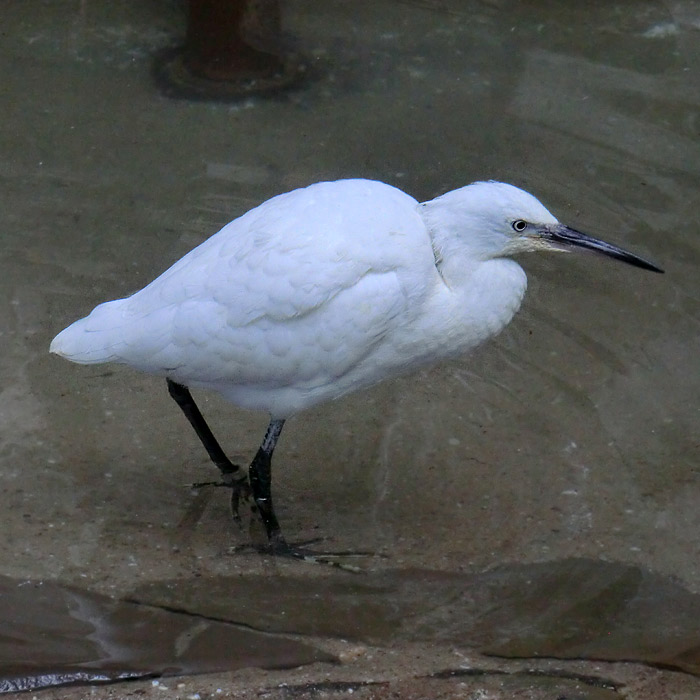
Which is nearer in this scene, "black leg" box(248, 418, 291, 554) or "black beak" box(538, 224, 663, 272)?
"black beak" box(538, 224, 663, 272)

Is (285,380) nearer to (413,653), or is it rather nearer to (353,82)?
(413,653)

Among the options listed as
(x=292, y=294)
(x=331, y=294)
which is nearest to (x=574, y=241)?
(x=331, y=294)

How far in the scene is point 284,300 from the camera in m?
3.49

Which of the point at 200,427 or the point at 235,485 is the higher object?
the point at 200,427

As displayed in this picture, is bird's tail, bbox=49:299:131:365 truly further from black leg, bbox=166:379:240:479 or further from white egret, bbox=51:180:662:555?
black leg, bbox=166:379:240:479

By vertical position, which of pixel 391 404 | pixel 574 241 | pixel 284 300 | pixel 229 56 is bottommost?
pixel 391 404

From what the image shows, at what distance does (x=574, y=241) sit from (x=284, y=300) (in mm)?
978

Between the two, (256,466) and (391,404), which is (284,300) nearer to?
(256,466)

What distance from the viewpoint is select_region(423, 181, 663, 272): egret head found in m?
3.55

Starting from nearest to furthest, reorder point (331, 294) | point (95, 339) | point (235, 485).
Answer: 1. point (331, 294)
2. point (95, 339)
3. point (235, 485)

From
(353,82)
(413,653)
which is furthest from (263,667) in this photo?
(353,82)

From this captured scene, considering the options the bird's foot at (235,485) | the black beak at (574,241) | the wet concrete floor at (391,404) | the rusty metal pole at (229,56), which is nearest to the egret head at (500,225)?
the black beak at (574,241)

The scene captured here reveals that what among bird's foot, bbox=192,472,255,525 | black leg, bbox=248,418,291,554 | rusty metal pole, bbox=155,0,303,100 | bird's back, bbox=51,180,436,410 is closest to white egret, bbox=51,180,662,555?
bird's back, bbox=51,180,436,410

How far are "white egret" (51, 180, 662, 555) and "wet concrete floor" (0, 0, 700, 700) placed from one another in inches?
25.1
